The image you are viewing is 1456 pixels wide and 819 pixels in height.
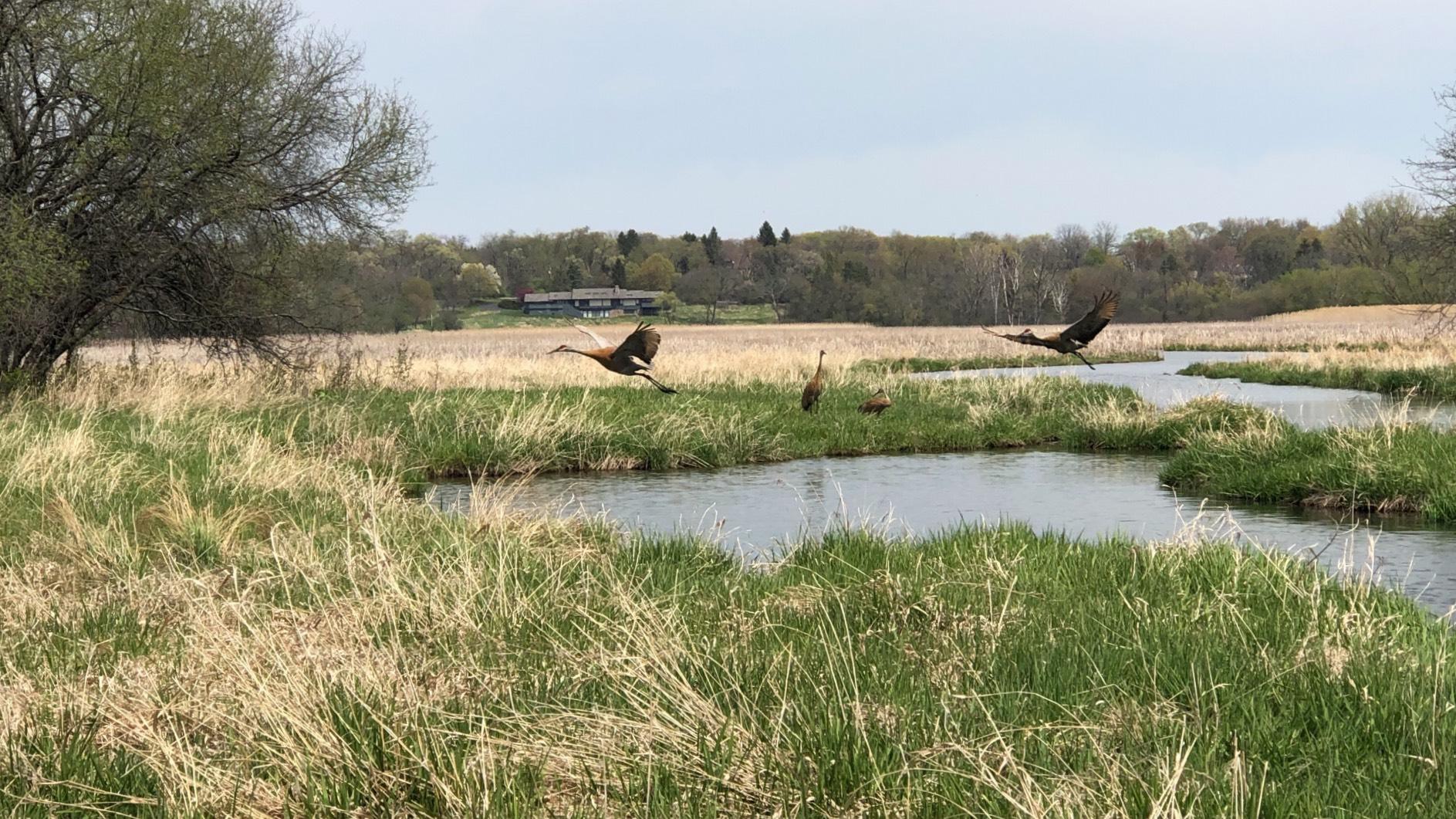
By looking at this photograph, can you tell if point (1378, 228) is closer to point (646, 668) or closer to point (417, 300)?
point (417, 300)

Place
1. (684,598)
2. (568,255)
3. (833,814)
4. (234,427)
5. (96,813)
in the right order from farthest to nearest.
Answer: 1. (568,255)
2. (234,427)
3. (684,598)
4. (96,813)
5. (833,814)

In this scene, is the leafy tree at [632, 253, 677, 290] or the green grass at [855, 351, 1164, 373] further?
the leafy tree at [632, 253, 677, 290]

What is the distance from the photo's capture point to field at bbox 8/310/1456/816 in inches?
134

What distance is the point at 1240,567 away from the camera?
6.72 metres

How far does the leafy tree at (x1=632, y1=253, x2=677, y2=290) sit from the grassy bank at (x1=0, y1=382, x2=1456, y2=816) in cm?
9612

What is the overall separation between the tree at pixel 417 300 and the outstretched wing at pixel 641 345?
69.1 metres

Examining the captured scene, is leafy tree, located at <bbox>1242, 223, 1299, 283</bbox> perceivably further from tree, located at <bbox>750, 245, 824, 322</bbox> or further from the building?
the building

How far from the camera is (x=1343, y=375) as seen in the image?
88.7 ft

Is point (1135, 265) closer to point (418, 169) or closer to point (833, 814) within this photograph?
point (418, 169)

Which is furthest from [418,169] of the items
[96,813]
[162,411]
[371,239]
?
[96,813]

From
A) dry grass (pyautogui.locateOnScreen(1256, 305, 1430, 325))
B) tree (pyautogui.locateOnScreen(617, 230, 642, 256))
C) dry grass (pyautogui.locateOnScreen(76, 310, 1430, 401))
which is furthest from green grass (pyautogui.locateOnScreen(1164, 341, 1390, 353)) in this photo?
tree (pyautogui.locateOnScreen(617, 230, 642, 256))

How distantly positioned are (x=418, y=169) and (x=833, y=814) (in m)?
18.2

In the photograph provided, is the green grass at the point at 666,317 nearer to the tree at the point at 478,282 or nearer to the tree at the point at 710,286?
the tree at the point at 710,286

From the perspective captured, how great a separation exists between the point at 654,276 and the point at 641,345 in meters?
95.2
